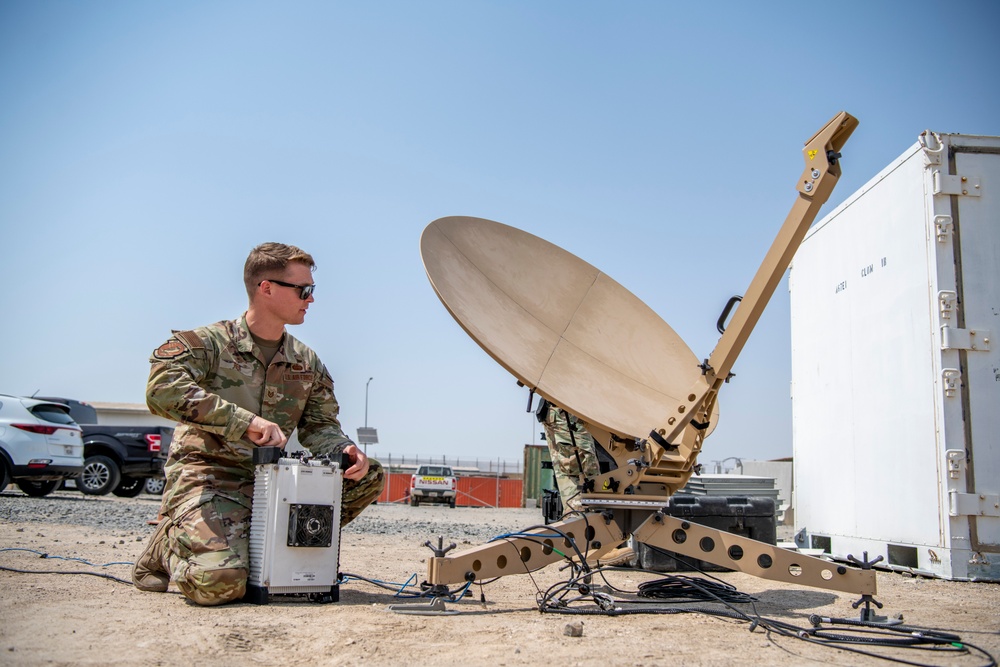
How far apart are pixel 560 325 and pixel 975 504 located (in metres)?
3.39

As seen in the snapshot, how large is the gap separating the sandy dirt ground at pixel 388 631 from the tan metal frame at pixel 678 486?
24 centimetres

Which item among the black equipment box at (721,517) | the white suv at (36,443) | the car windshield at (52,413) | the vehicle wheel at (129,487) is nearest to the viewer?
the black equipment box at (721,517)

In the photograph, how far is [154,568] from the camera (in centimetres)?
441

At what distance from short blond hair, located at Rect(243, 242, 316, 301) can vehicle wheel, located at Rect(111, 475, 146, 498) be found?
42.6 ft

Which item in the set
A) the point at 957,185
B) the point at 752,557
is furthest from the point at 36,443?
the point at 957,185

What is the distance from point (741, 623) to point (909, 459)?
3447 millimetres

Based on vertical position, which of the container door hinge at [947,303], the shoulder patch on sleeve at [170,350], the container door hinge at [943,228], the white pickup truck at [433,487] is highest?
the container door hinge at [943,228]

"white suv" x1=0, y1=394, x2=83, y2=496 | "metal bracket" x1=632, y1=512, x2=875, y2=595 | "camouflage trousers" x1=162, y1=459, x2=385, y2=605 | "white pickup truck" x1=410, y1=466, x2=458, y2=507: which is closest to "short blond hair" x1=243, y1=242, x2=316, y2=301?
"camouflage trousers" x1=162, y1=459, x2=385, y2=605

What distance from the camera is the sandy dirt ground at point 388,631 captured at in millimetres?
2910

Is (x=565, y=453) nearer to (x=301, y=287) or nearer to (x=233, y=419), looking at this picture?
(x=301, y=287)

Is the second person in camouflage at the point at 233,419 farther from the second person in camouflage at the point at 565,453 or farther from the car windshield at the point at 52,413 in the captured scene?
the car windshield at the point at 52,413

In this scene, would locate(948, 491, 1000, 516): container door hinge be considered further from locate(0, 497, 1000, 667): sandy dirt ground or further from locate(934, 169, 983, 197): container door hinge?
locate(934, 169, 983, 197): container door hinge

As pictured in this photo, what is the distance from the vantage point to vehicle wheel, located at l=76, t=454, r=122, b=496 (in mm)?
15461

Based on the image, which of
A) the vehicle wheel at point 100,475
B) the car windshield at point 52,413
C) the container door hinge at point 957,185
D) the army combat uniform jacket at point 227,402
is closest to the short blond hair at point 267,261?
the army combat uniform jacket at point 227,402
